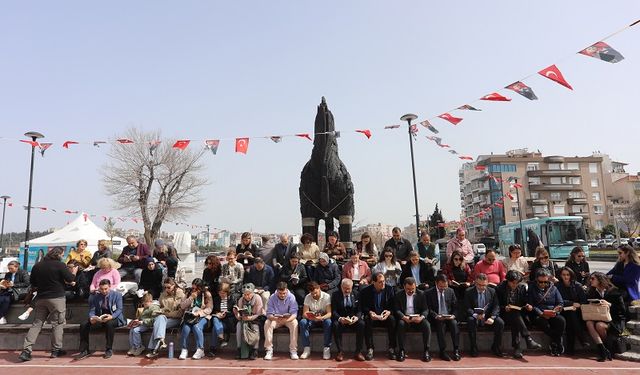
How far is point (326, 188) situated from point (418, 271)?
463 centimetres

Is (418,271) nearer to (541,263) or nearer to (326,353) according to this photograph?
(541,263)

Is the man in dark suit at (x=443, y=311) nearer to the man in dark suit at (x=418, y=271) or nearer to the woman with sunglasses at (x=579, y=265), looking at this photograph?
the man in dark suit at (x=418, y=271)

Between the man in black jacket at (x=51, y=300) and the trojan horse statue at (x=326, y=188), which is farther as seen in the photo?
the trojan horse statue at (x=326, y=188)

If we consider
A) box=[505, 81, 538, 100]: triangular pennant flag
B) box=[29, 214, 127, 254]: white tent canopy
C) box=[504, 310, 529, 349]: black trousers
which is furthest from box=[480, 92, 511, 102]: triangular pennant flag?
box=[29, 214, 127, 254]: white tent canopy

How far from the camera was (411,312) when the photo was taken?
7129mm

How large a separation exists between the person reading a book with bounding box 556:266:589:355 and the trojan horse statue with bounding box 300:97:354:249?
19.4 ft

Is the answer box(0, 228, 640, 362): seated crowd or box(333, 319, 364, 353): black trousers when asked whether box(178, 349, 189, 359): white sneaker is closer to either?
box(0, 228, 640, 362): seated crowd

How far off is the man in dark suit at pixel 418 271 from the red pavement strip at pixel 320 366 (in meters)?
1.70

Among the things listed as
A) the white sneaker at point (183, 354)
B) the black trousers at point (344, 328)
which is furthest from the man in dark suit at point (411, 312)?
the white sneaker at point (183, 354)

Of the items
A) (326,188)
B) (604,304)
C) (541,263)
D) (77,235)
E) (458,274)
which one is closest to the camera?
(604,304)

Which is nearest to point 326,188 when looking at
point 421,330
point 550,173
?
point 421,330

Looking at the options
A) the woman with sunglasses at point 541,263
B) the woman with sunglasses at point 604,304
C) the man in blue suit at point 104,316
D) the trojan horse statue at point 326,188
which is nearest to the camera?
the woman with sunglasses at point 604,304

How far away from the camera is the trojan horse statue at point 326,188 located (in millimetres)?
12156

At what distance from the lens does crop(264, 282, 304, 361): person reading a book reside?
7012 mm
